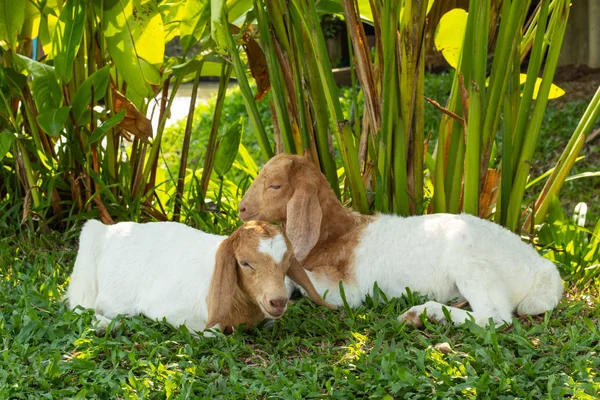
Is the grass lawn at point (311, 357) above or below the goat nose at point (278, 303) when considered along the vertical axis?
below

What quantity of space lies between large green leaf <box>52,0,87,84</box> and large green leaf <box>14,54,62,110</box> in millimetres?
67

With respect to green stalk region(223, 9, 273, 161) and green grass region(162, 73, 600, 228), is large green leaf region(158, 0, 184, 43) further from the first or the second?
green grass region(162, 73, 600, 228)

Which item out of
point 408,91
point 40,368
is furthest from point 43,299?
point 408,91

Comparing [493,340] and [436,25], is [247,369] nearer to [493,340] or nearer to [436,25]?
[493,340]

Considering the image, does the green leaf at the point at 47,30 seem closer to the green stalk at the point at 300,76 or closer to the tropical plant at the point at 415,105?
the tropical plant at the point at 415,105

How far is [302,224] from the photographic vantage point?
3631 millimetres

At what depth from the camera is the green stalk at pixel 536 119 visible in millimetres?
3936

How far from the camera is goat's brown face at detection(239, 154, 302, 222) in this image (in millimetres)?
3682

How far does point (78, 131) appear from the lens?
464cm

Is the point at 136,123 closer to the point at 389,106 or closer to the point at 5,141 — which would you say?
the point at 5,141

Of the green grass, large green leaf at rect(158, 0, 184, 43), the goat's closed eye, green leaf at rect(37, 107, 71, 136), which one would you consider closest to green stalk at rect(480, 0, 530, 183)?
the goat's closed eye

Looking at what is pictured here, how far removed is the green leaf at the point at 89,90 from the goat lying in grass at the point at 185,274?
82cm

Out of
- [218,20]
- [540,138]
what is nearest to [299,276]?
[218,20]

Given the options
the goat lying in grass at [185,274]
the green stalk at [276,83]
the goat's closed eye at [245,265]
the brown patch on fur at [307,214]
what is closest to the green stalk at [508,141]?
the brown patch on fur at [307,214]
